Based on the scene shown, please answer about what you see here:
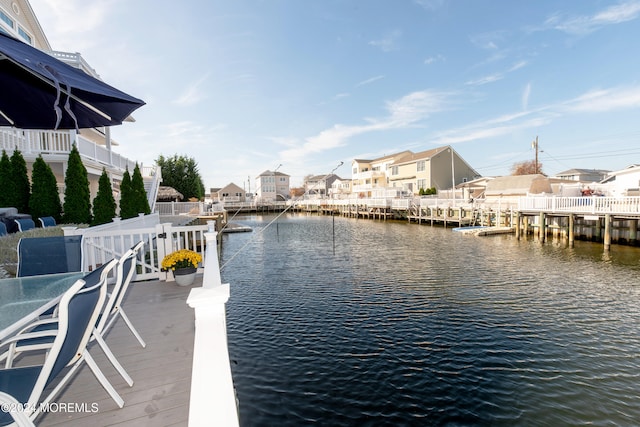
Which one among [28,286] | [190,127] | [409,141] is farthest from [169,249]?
[409,141]

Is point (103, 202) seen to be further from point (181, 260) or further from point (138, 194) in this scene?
point (181, 260)

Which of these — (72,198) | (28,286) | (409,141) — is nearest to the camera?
(28,286)

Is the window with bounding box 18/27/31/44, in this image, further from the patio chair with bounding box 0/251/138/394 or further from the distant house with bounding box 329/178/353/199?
the distant house with bounding box 329/178/353/199

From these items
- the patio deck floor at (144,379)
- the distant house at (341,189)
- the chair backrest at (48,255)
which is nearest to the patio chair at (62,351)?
the patio deck floor at (144,379)

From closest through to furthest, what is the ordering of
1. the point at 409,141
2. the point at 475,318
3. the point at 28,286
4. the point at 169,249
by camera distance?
the point at 28,286
the point at 169,249
the point at 475,318
the point at 409,141

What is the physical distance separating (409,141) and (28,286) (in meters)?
59.2

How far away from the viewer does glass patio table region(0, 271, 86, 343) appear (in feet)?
7.06

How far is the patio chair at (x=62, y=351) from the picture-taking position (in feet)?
5.76

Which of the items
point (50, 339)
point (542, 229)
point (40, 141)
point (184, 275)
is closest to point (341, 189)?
point (542, 229)

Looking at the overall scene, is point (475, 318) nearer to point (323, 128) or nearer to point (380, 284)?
point (380, 284)

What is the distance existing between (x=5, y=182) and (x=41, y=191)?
1.10 meters

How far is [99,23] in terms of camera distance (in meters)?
10.3

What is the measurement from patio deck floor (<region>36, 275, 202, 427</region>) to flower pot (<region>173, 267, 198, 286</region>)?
1.03 metres

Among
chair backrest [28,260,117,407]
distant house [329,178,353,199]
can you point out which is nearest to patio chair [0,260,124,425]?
chair backrest [28,260,117,407]
